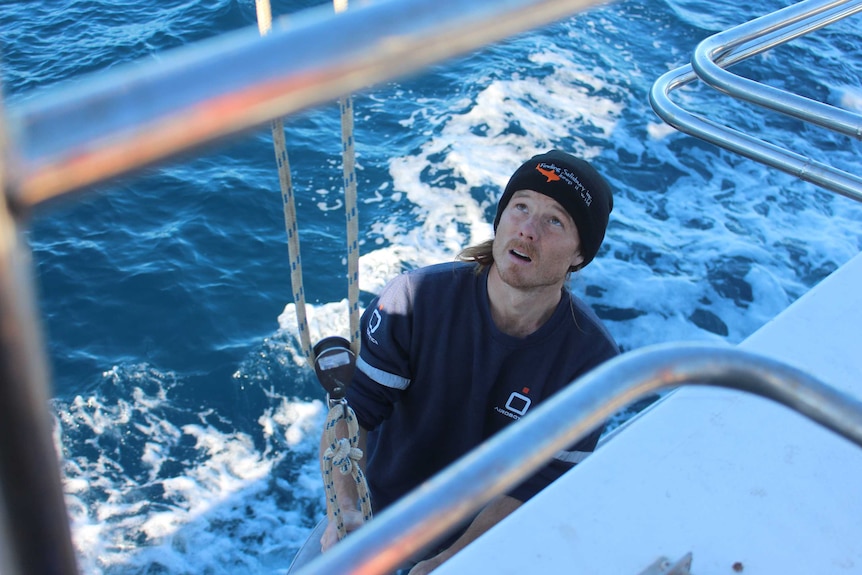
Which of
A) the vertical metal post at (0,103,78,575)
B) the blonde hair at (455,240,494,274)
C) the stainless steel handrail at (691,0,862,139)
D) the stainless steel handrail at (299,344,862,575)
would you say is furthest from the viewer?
the blonde hair at (455,240,494,274)

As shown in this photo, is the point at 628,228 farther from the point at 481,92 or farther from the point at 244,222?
the point at 244,222

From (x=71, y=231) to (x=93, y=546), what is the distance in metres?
2.28

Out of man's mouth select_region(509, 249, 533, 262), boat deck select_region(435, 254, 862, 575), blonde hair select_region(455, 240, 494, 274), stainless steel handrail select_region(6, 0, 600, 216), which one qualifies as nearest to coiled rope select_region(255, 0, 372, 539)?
blonde hair select_region(455, 240, 494, 274)

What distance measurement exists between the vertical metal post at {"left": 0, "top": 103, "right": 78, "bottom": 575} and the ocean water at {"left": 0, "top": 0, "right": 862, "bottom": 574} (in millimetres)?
3195

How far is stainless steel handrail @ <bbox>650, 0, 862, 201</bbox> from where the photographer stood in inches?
60.7

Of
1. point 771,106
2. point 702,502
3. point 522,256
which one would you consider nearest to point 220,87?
point 702,502

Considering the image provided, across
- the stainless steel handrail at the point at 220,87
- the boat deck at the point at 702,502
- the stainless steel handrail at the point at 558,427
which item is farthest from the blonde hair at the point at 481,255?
the stainless steel handrail at the point at 220,87

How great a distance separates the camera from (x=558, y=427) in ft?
2.09

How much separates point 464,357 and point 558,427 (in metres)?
1.37

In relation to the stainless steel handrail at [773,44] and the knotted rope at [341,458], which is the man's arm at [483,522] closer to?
the knotted rope at [341,458]

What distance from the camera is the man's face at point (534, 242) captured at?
196 centimetres

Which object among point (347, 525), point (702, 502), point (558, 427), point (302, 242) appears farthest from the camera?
point (302, 242)

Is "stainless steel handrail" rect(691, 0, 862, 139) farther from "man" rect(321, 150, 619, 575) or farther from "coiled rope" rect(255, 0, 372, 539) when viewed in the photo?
"coiled rope" rect(255, 0, 372, 539)

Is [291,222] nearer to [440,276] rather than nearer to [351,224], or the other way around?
[351,224]
